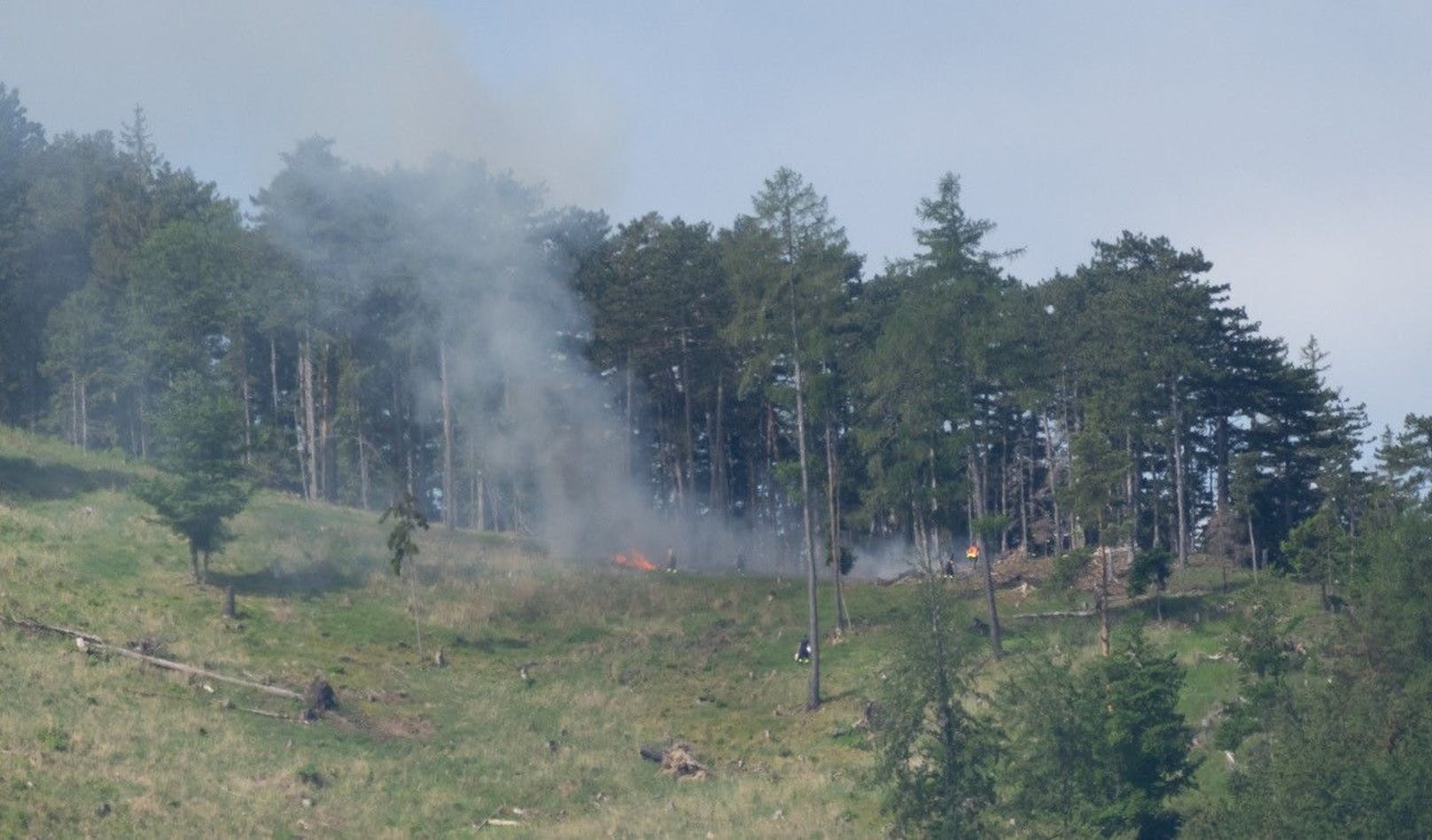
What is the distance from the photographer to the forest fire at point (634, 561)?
75075mm

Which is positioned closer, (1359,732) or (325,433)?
(1359,732)

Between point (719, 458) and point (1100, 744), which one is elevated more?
point (719, 458)

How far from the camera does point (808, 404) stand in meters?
59.4

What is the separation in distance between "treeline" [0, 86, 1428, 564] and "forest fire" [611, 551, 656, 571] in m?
6.86

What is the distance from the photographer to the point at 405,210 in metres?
84.7

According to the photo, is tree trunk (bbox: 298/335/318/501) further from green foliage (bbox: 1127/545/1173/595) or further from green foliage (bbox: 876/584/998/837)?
green foliage (bbox: 876/584/998/837)

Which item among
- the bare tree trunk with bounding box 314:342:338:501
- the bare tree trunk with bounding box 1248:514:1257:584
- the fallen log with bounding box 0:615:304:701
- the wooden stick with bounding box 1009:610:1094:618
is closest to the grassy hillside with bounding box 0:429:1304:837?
the fallen log with bounding box 0:615:304:701

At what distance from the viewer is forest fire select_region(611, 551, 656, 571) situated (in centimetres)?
7507

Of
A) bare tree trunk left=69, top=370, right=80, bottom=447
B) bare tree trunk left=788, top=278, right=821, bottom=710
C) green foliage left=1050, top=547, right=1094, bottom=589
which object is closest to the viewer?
green foliage left=1050, top=547, right=1094, bottom=589

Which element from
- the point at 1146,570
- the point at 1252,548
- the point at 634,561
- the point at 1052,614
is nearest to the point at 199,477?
the point at 634,561

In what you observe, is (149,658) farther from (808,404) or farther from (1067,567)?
(1067,567)

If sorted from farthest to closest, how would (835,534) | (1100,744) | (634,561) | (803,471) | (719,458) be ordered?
(719,458), (634,561), (835,534), (803,471), (1100,744)

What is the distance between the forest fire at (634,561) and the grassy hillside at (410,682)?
2.67 metres

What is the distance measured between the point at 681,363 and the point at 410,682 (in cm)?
3008
